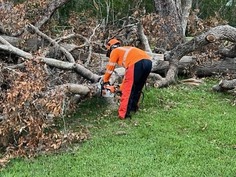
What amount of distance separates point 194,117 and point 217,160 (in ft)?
5.88

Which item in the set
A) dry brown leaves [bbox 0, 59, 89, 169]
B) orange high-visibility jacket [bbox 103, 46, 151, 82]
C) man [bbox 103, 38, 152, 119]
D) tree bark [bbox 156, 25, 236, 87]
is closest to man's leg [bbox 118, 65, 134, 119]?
man [bbox 103, 38, 152, 119]

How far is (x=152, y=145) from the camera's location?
20.6 feet

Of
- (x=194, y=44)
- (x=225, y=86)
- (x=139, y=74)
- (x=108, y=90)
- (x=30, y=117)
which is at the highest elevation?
(x=30, y=117)

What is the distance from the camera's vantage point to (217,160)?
5.77 meters

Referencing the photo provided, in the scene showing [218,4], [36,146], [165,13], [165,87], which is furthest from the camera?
[218,4]

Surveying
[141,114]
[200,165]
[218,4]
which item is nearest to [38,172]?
[200,165]

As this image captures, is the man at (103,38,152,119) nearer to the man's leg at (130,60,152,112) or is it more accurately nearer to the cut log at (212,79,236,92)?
the man's leg at (130,60,152,112)

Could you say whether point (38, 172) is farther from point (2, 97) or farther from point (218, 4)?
point (218, 4)

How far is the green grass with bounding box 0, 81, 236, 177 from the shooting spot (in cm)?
553

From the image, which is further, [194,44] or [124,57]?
[194,44]

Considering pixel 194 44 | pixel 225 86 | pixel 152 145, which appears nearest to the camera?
pixel 152 145

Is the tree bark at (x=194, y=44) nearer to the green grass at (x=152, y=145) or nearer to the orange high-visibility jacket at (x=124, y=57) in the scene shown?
the green grass at (x=152, y=145)

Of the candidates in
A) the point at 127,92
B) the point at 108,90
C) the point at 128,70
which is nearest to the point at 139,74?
the point at 128,70

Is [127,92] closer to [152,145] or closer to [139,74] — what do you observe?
[139,74]
